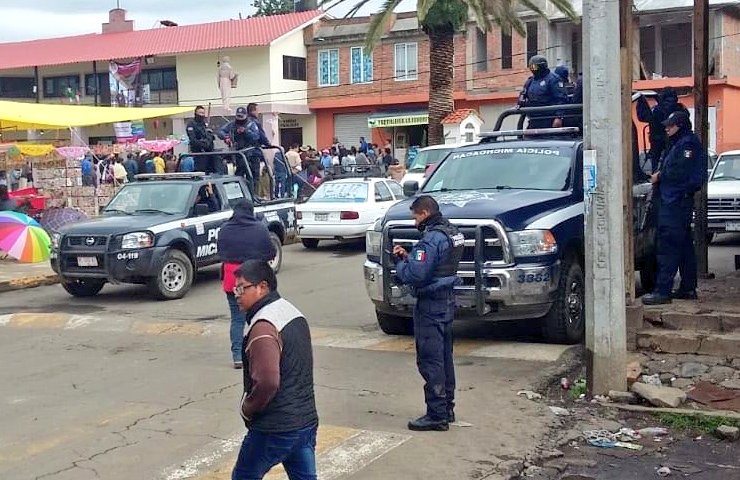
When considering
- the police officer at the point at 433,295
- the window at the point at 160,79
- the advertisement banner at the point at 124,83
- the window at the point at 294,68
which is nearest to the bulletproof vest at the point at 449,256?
the police officer at the point at 433,295

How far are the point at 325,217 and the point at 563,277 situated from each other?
32.3 feet

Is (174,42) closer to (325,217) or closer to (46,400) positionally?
(325,217)

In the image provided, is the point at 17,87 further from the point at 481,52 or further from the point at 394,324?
the point at 394,324

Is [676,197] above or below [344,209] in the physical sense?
above

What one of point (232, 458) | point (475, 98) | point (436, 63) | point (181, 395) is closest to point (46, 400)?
point (181, 395)

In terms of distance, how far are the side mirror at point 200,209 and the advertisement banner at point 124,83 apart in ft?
102

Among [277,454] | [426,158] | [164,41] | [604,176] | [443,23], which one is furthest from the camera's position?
[164,41]

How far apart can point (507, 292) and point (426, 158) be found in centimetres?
1472

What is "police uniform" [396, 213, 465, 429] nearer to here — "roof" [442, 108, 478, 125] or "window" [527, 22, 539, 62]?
"roof" [442, 108, 478, 125]

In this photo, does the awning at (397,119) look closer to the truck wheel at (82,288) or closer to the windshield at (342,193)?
the windshield at (342,193)

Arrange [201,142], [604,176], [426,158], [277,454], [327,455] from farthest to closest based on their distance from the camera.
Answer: [426,158] < [201,142] < [604,176] < [327,455] < [277,454]

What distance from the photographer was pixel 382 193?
1998cm

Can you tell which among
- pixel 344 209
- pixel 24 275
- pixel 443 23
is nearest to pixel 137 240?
pixel 24 275

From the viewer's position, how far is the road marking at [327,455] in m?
6.38
